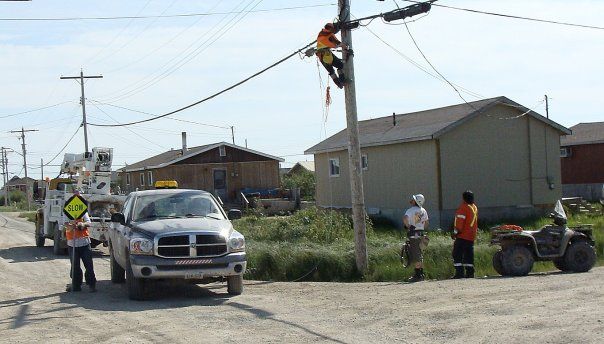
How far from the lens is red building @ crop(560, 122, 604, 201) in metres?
43.0

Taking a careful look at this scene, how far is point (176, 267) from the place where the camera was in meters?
13.7

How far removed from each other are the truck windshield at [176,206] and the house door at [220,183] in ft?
121

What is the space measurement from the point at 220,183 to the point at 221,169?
90 centimetres

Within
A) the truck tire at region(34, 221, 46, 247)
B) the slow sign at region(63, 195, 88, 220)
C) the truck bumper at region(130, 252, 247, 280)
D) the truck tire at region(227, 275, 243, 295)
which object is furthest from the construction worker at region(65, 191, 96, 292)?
the truck tire at region(34, 221, 46, 247)

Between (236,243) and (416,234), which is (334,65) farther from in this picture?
(236,243)

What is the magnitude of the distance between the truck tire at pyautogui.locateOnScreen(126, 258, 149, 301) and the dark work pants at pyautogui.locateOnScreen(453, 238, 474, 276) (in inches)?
255

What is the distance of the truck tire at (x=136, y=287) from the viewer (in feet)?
46.0

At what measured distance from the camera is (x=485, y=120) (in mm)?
29484

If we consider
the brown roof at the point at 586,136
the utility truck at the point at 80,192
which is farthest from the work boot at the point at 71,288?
the brown roof at the point at 586,136

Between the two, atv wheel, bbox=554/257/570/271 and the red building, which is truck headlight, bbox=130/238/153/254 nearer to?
atv wheel, bbox=554/257/570/271

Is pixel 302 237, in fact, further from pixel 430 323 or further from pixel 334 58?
pixel 430 323

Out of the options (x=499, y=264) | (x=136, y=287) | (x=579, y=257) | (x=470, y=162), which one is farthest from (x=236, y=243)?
(x=470, y=162)

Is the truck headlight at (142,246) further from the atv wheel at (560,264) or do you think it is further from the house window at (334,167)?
the house window at (334,167)

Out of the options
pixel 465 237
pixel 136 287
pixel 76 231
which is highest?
pixel 76 231
